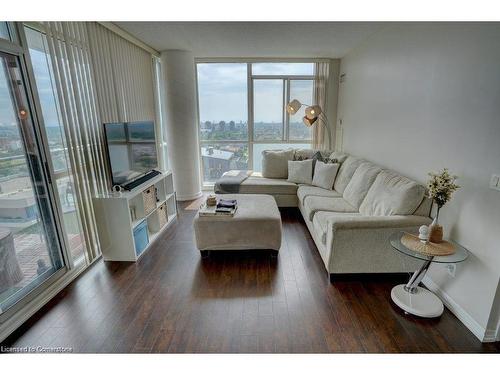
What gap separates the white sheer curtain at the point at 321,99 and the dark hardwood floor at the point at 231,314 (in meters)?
2.99

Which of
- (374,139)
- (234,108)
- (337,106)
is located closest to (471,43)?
(374,139)

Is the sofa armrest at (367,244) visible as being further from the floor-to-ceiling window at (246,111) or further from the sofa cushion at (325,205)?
the floor-to-ceiling window at (246,111)

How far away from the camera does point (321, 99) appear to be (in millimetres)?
4891

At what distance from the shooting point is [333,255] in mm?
2225

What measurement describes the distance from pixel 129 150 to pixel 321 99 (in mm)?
3592

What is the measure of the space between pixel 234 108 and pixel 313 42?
1860 mm

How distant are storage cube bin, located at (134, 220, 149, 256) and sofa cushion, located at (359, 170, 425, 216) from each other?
2.42 metres

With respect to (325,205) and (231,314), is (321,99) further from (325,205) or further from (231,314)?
(231,314)

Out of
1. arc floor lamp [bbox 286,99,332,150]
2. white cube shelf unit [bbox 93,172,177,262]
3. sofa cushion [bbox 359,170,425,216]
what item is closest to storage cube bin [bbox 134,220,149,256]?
white cube shelf unit [bbox 93,172,177,262]

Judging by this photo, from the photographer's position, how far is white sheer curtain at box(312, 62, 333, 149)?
4781mm

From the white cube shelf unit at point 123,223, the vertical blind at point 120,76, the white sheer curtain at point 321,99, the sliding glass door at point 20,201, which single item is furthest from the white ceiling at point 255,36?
the white cube shelf unit at point 123,223

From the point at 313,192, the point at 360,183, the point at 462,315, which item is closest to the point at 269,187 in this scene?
the point at 313,192

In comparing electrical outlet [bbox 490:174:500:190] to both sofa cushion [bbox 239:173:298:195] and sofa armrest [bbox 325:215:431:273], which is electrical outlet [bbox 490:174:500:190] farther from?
sofa cushion [bbox 239:173:298:195]
